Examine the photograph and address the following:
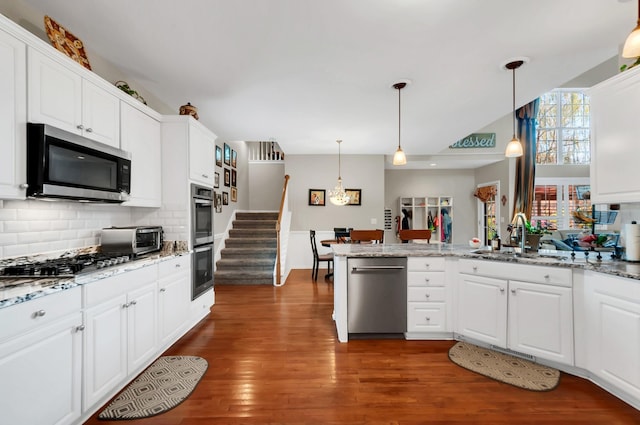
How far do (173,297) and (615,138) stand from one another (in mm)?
4035

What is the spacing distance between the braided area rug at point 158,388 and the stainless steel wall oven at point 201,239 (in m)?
0.86

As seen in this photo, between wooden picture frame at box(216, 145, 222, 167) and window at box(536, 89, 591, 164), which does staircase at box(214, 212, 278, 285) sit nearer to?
wooden picture frame at box(216, 145, 222, 167)

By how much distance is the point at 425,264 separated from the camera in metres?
2.86

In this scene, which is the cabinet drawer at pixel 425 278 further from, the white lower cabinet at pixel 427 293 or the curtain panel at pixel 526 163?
the curtain panel at pixel 526 163

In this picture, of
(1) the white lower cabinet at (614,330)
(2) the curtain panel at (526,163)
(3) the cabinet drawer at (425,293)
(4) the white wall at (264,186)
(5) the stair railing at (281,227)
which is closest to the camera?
(1) the white lower cabinet at (614,330)

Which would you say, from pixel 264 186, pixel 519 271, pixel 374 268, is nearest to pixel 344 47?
pixel 374 268

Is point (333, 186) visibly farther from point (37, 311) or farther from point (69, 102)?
point (37, 311)

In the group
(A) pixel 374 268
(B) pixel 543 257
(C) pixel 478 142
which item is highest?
(C) pixel 478 142

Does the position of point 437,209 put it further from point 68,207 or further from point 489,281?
point 68,207

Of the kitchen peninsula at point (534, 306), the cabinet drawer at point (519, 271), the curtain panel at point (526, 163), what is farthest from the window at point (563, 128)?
the cabinet drawer at point (519, 271)

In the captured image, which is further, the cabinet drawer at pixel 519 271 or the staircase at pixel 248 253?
the staircase at pixel 248 253

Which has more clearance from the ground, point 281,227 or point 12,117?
point 12,117

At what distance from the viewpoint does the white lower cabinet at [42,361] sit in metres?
1.25

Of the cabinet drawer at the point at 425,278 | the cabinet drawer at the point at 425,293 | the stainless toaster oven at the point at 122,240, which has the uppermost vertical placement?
the stainless toaster oven at the point at 122,240
